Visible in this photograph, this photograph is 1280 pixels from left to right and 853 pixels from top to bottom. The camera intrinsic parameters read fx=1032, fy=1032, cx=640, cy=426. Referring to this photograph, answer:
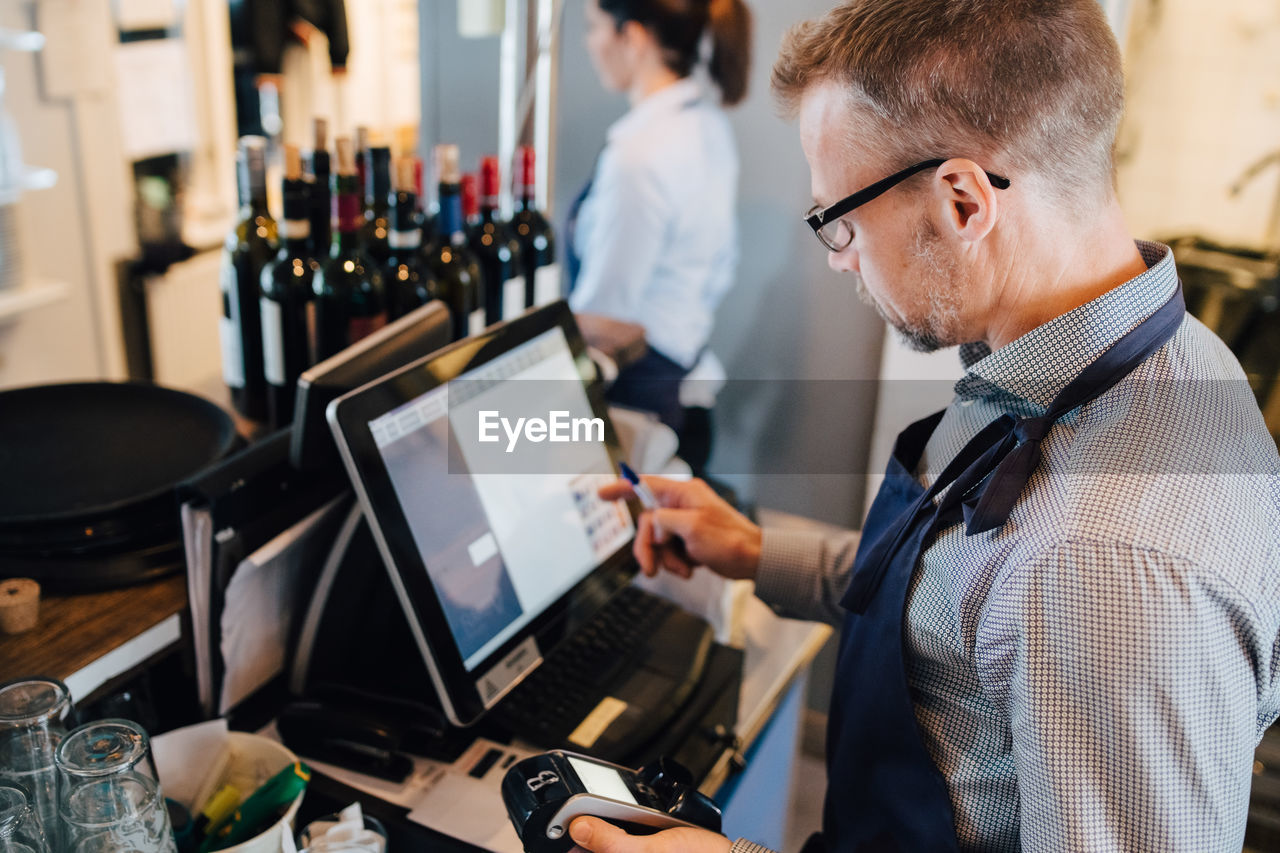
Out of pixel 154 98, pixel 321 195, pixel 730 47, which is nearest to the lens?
pixel 321 195

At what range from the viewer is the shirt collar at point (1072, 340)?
884mm

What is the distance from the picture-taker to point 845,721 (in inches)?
41.3

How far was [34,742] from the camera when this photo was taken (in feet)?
2.61

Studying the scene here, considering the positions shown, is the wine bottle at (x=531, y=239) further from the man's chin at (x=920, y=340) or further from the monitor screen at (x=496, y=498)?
the man's chin at (x=920, y=340)

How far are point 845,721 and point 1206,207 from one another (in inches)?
97.4

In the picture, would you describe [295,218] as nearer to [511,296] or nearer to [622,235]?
[511,296]

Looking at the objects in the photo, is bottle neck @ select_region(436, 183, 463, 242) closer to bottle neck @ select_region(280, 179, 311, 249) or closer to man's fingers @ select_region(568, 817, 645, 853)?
bottle neck @ select_region(280, 179, 311, 249)

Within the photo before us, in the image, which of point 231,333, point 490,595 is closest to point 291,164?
point 231,333

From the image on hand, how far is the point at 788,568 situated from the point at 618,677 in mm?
250

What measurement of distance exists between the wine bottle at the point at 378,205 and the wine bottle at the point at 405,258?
2 centimetres

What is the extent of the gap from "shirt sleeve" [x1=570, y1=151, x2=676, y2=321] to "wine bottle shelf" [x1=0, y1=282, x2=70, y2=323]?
1.76 m

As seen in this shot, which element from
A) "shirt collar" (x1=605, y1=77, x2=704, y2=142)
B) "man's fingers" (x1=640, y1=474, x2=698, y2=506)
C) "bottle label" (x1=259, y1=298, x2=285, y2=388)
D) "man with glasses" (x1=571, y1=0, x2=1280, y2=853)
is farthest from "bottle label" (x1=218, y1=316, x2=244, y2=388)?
"shirt collar" (x1=605, y1=77, x2=704, y2=142)

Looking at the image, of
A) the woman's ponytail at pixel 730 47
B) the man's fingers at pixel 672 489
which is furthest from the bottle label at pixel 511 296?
the woman's ponytail at pixel 730 47

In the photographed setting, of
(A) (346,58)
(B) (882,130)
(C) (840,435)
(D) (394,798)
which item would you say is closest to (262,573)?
(D) (394,798)
